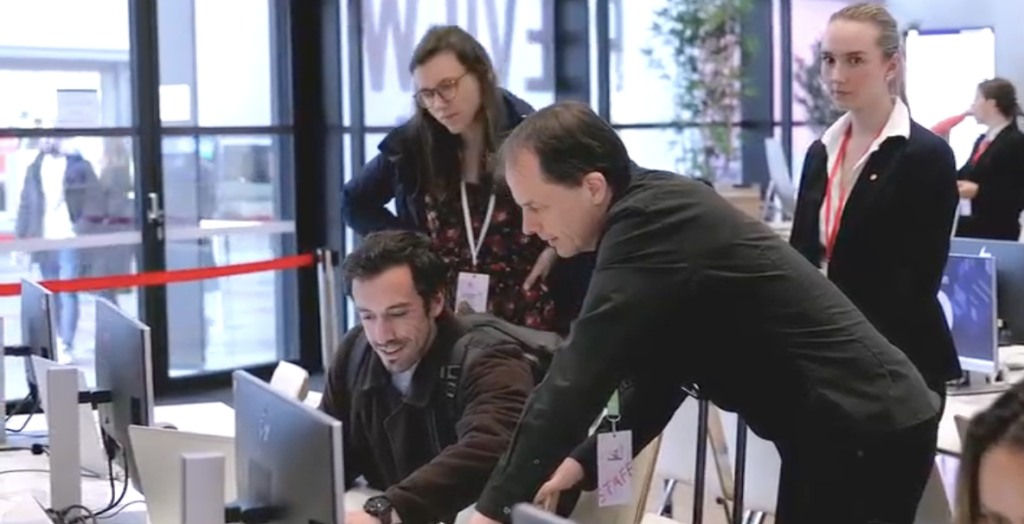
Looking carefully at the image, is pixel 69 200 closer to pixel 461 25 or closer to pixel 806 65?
pixel 461 25

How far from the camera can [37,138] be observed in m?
6.46

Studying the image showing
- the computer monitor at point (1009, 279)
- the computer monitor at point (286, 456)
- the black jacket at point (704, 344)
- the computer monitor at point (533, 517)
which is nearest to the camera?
the computer monitor at point (533, 517)

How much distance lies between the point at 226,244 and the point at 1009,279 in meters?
4.21

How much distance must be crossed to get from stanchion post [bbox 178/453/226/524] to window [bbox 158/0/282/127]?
210 inches

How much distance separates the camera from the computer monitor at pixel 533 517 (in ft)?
3.71

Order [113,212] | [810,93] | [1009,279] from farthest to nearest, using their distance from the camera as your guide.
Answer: [810,93] < [113,212] < [1009,279]

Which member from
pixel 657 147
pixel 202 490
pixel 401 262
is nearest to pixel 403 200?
pixel 401 262

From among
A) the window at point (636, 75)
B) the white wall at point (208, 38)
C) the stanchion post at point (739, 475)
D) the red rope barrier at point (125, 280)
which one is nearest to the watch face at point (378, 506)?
the stanchion post at point (739, 475)

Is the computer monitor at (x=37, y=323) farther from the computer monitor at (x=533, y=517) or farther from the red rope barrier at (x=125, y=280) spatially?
the red rope barrier at (x=125, y=280)

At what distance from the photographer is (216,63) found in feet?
23.4

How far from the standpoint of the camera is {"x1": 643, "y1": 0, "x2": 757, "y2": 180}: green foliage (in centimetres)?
916

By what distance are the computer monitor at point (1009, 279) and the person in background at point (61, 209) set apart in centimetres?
410

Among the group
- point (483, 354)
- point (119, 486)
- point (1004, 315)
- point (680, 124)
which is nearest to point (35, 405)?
point (119, 486)

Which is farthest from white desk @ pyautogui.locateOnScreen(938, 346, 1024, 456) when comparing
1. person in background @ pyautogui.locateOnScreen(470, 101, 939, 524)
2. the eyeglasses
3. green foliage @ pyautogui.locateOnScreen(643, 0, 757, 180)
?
green foliage @ pyautogui.locateOnScreen(643, 0, 757, 180)
